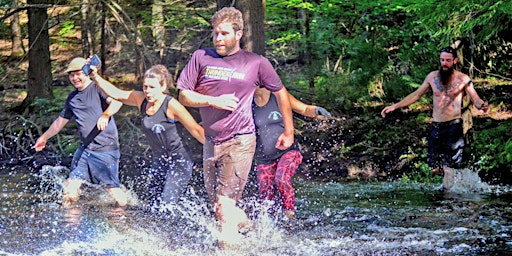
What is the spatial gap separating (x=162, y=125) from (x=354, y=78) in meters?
8.19

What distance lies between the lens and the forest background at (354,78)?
420 inches

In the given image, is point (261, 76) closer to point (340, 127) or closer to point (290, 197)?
point (290, 197)

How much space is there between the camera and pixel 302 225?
750 cm

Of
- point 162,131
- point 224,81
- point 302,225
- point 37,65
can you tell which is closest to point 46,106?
point 37,65

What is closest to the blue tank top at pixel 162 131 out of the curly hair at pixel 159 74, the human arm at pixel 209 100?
the curly hair at pixel 159 74

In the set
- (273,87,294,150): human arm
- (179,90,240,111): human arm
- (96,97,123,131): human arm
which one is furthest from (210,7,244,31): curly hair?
(96,97,123,131): human arm

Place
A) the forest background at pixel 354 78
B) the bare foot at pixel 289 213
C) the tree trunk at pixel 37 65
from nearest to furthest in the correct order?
the bare foot at pixel 289 213 → the forest background at pixel 354 78 → the tree trunk at pixel 37 65

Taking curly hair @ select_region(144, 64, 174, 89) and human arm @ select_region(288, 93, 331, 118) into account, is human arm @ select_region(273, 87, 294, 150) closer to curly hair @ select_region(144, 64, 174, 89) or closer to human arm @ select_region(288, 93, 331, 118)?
human arm @ select_region(288, 93, 331, 118)

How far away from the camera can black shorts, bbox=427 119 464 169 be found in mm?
9377

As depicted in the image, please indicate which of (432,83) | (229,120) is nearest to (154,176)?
(229,120)

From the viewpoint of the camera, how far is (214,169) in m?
6.02

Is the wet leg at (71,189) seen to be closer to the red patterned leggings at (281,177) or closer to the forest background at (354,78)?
the red patterned leggings at (281,177)

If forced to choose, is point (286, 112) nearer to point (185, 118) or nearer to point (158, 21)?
point (185, 118)

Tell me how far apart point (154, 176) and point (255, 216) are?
49.4 inches
